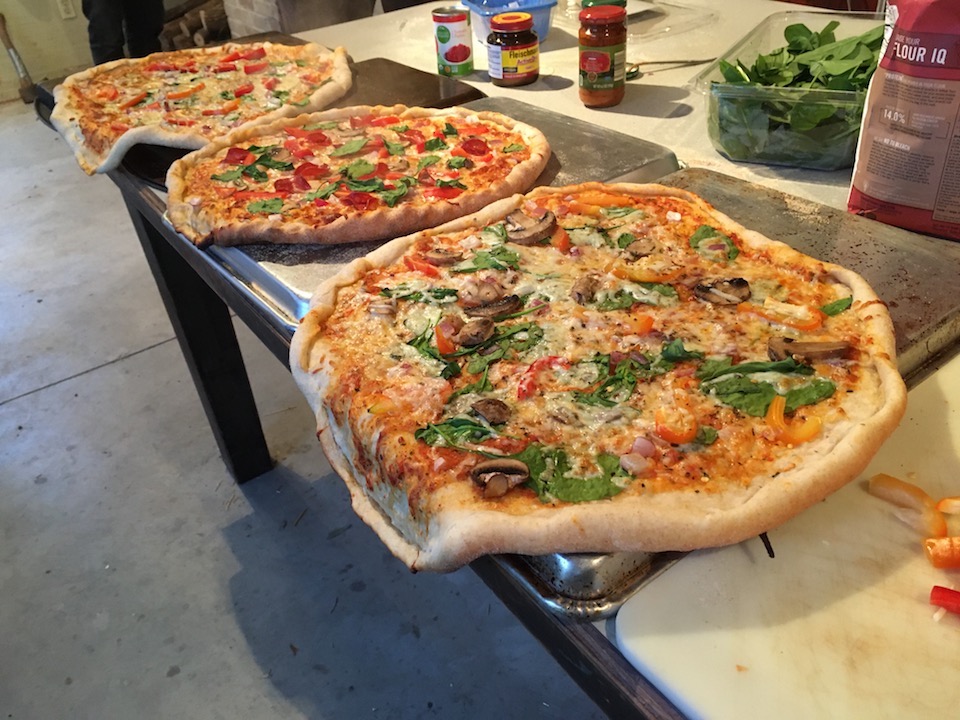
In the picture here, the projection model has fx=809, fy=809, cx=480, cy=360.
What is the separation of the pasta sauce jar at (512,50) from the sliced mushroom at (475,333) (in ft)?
5.98

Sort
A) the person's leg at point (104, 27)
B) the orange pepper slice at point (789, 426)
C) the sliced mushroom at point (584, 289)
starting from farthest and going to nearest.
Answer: the person's leg at point (104, 27) → the sliced mushroom at point (584, 289) → the orange pepper slice at point (789, 426)

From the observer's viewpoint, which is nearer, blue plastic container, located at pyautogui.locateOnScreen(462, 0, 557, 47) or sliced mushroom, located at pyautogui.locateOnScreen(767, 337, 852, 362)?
sliced mushroom, located at pyautogui.locateOnScreen(767, 337, 852, 362)

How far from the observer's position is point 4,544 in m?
2.98

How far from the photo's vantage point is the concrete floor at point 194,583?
242 centimetres

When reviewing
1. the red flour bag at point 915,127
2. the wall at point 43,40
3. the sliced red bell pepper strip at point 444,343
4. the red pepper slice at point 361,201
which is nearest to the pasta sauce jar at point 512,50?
the red pepper slice at point 361,201

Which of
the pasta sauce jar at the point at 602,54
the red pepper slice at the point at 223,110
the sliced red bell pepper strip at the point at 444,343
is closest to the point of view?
the sliced red bell pepper strip at the point at 444,343

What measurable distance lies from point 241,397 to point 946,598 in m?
2.64

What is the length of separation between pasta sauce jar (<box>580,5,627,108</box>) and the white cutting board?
1829 millimetres

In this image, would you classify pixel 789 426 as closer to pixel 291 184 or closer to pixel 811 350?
pixel 811 350

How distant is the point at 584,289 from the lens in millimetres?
1554

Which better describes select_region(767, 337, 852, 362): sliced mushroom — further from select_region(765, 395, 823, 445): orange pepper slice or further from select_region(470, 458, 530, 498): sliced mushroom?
select_region(470, 458, 530, 498): sliced mushroom

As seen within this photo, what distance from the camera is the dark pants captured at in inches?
243

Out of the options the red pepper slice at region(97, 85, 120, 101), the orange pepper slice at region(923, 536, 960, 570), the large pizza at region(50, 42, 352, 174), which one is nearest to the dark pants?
the large pizza at region(50, 42, 352, 174)

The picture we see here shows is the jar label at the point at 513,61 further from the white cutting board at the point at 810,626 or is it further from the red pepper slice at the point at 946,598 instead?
the red pepper slice at the point at 946,598
